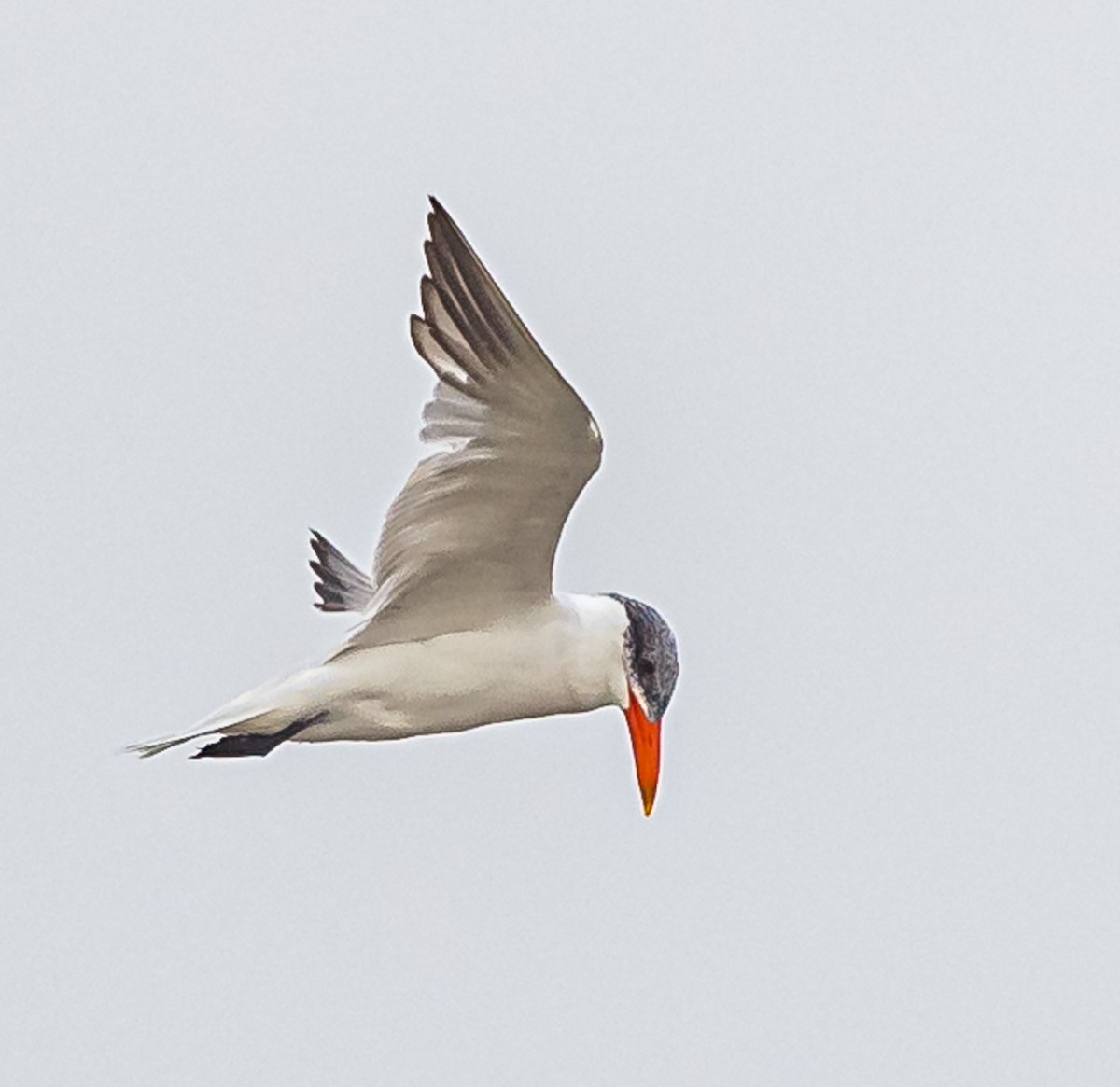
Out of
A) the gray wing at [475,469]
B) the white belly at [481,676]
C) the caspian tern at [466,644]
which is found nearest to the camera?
the gray wing at [475,469]

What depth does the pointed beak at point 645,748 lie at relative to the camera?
791 centimetres

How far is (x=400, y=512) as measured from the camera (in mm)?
7648

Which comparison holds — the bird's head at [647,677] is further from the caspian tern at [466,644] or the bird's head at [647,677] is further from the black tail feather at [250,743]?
the black tail feather at [250,743]

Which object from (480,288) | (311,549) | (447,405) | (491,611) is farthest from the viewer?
(311,549)

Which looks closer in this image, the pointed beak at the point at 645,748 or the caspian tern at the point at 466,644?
the caspian tern at the point at 466,644

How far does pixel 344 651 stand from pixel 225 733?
0.40 m

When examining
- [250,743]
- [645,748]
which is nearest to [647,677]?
[645,748]

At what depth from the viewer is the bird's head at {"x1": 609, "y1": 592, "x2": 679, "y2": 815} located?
25.8ft

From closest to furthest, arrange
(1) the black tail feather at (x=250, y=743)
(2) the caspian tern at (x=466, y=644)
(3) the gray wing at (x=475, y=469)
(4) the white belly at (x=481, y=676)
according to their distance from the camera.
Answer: (3) the gray wing at (x=475, y=469) → (2) the caspian tern at (x=466, y=644) → (4) the white belly at (x=481, y=676) → (1) the black tail feather at (x=250, y=743)

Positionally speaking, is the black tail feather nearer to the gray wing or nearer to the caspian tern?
the caspian tern

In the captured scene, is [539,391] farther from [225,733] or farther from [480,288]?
[225,733]

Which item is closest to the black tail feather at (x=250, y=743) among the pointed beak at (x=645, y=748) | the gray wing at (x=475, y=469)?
the gray wing at (x=475, y=469)

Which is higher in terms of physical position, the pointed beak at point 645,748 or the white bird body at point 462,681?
the white bird body at point 462,681

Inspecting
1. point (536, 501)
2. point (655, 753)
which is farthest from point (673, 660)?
point (536, 501)
